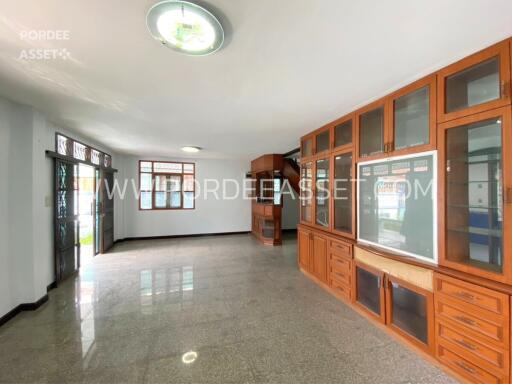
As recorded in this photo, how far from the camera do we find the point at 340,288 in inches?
127

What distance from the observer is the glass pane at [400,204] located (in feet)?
7.14

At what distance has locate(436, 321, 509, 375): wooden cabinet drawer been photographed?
63.4 inches

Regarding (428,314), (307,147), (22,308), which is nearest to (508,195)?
(428,314)

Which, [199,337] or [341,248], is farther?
[341,248]

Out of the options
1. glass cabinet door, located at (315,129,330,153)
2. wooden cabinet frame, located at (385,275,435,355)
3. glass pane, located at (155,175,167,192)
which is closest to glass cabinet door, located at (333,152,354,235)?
glass cabinet door, located at (315,129,330,153)

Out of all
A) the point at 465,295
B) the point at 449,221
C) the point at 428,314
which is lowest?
the point at 428,314

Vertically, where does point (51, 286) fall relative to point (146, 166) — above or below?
below

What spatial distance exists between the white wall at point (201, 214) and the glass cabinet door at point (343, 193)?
5.04 meters

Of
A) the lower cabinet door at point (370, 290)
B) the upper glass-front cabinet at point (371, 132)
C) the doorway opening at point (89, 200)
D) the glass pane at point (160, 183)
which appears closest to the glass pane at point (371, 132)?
the upper glass-front cabinet at point (371, 132)

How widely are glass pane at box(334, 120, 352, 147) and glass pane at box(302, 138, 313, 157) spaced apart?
27.4 inches

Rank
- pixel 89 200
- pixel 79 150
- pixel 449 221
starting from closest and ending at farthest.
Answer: pixel 449 221 → pixel 79 150 → pixel 89 200

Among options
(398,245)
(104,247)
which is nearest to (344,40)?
(398,245)

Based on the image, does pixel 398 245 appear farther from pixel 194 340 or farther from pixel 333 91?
pixel 194 340

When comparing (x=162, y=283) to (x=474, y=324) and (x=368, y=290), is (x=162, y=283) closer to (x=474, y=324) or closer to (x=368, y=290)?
(x=368, y=290)
